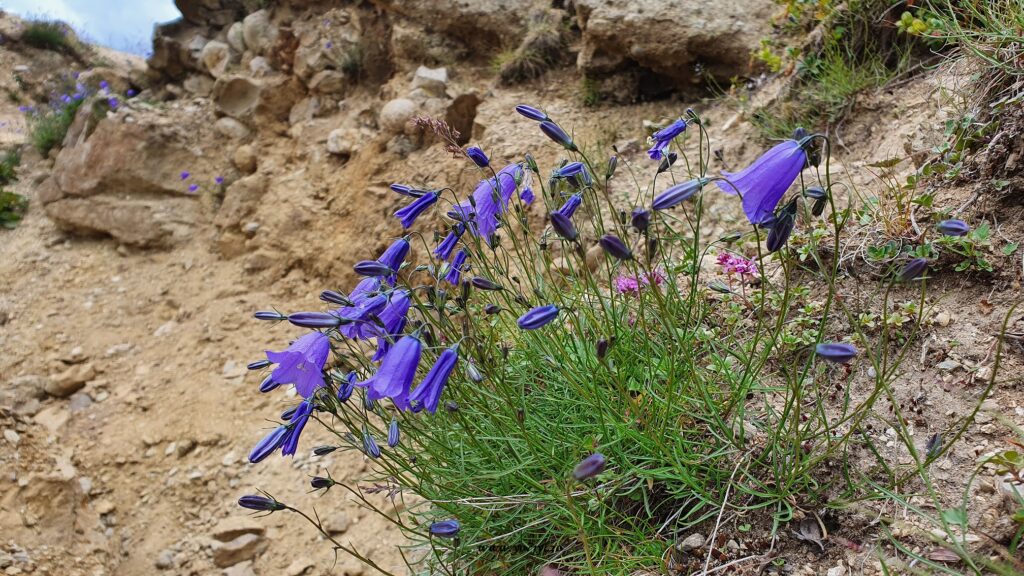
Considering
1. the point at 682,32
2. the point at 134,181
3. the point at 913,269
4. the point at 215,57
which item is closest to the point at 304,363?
the point at 913,269

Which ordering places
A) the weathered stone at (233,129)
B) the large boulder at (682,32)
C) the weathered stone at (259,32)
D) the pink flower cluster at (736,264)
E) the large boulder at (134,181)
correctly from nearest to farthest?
the pink flower cluster at (736,264) → the large boulder at (682,32) → the large boulder at (134,181) → the weathered stone at (233,129) → the weathered stone at (259,32)

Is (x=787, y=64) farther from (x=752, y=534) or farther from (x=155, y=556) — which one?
(x=155, y=556)

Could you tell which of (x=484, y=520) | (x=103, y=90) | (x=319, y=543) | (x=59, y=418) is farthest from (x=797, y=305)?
(x=103, y=90)

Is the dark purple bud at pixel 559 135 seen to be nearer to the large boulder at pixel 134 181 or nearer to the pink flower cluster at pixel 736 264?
the pink flower cluster at pixel 736 264

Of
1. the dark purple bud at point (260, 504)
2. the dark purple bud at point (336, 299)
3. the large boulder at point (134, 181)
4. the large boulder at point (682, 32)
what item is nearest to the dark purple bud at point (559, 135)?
the dark purple bud at point (336, 299)

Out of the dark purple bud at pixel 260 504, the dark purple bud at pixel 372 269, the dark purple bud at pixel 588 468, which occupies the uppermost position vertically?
the dark purple bud at pixel 372 269

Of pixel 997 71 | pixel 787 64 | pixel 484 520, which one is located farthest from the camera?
pixel 787 64
